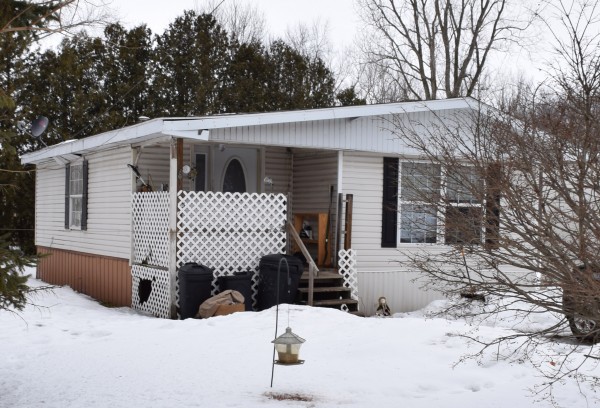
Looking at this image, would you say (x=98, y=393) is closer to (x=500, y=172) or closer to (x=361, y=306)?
(x=500, y=172)

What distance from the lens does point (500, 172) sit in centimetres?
559

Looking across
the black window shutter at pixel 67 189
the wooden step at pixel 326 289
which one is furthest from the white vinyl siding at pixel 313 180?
the black window shutter at pixel 67 189

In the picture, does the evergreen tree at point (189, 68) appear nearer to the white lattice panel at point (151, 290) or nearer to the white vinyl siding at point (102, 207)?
the white vinyl siding at point (102, 207)

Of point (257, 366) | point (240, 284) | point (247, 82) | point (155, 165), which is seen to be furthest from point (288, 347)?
point (247, 82)

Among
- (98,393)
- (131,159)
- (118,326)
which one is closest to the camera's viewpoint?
(98,393)

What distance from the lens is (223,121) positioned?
39.7 ft

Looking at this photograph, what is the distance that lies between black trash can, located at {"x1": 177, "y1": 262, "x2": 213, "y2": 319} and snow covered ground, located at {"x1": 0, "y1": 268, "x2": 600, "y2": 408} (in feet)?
2.28

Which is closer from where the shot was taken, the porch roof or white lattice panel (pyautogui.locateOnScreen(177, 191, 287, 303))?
the porch roof

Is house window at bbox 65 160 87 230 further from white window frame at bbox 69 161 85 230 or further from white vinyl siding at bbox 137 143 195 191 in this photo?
white vinyl siding at bbox 137 143 195 191

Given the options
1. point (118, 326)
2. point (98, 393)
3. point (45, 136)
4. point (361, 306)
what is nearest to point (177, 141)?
point (118, 326)

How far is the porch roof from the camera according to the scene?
469 inches

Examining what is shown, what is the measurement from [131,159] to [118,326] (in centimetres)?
381

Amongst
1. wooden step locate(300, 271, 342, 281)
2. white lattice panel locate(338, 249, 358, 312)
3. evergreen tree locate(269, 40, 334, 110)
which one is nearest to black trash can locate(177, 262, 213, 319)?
wooden step locate(300, 271, 342, 281)

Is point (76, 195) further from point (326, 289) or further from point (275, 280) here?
point (326, 289)
